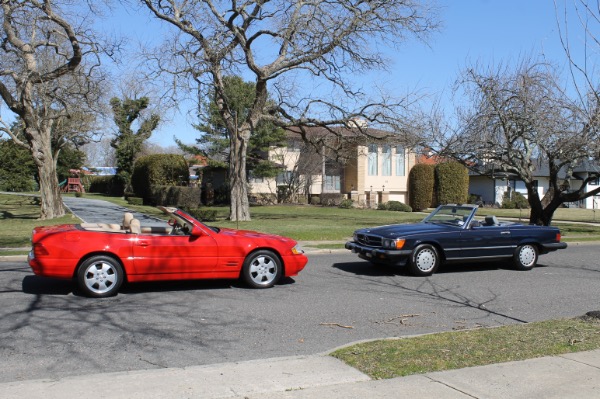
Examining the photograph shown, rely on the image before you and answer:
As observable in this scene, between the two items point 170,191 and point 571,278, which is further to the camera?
point 170,191

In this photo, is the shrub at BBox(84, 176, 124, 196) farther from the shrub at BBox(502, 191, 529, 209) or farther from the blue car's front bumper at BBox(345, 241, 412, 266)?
the blue car's front bumper at BBox(345, 241, 412, 266)

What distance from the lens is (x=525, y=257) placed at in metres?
12.5

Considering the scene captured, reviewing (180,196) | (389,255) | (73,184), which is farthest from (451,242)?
(73,184)

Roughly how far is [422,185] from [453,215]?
1324 inches

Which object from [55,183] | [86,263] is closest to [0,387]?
[86,263]

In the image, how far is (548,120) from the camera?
2067 cm

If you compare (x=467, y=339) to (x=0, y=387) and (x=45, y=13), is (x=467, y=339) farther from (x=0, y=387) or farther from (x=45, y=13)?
(x=45, y=13)

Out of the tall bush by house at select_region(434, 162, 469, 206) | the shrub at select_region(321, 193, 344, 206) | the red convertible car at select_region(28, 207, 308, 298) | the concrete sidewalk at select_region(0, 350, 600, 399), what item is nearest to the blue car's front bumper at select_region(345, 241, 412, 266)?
the red convertible car at select_region(28, 207, 308, 298)

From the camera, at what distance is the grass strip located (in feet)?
17.7

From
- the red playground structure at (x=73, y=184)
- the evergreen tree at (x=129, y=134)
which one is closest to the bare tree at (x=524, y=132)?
the evergreen tree at (x=129, y=134)

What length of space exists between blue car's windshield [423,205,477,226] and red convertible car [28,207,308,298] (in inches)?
156

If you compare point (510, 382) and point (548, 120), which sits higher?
point (548, 120)

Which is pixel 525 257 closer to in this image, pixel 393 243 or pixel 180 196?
pixel 393 243

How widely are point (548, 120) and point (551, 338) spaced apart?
16.3 m
